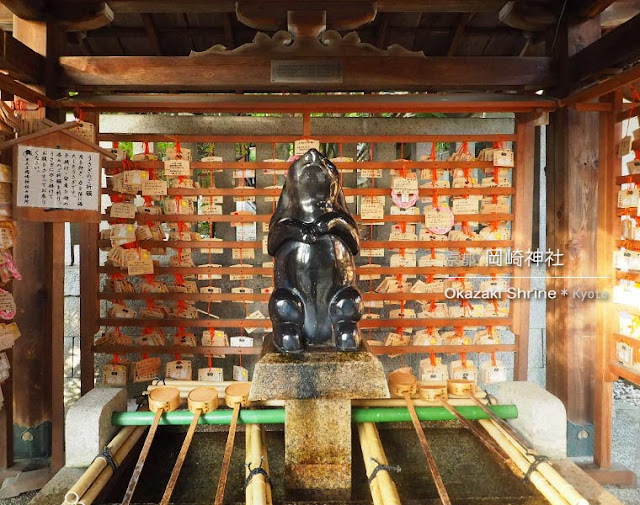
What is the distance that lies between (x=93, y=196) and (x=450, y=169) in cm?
408

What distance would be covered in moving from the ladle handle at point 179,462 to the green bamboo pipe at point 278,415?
0.41 ft

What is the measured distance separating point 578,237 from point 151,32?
572cm

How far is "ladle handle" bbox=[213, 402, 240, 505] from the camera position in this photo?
2.48 metres

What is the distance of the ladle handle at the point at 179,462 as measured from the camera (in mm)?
2501

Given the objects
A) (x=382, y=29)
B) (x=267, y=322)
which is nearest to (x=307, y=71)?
(x=382, y=29)

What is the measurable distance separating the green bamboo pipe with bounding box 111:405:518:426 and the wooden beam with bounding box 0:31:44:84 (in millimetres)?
3526

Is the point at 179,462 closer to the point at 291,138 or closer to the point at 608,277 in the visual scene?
the point at 291,138

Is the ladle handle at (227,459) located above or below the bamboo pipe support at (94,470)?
above

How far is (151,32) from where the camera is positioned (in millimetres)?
5480

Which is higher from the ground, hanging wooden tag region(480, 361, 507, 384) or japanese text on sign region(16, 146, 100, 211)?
japanese text on sign region(16, 146, 100, 211)

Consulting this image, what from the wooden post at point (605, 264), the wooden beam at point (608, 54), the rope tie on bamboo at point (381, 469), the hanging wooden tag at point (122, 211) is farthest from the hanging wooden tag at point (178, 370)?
the wooden beam at point (608, 54)

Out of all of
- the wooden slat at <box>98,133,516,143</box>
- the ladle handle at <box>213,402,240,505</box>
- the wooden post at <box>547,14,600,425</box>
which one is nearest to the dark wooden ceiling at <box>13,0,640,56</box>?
the wooden post at <box>547,14,600,425</box>

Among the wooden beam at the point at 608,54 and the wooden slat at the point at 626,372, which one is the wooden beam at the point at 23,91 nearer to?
the wooden beam at the point at 608,54

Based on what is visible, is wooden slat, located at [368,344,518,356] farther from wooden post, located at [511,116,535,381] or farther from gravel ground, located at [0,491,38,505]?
gravel ground, located at [0,491,38,505]
